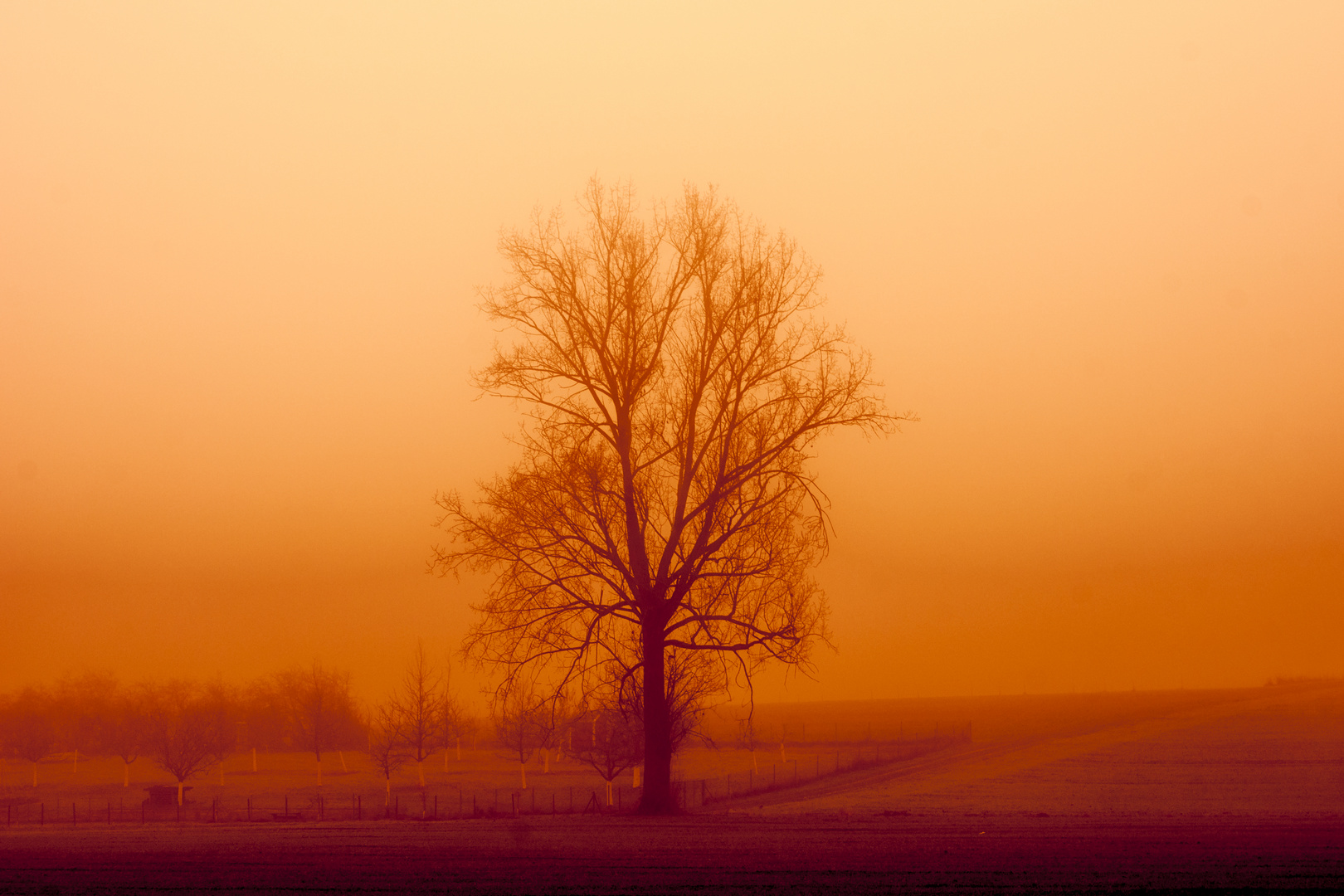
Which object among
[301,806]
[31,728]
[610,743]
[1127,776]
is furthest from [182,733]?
[1127,776]

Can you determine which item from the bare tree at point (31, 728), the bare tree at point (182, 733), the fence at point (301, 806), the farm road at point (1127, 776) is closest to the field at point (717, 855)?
the farm road at point (1127, 776)

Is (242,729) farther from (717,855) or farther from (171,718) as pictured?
(717,855)

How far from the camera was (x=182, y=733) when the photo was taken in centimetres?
8150

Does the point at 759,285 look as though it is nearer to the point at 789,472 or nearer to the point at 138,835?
the point at 789,472

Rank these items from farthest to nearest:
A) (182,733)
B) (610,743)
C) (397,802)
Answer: (182,733) → (397,802) → (610,743)

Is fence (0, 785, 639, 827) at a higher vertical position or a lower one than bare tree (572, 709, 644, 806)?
lower

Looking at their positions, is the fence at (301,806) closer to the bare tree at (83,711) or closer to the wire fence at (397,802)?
the wire fence at (397,802)

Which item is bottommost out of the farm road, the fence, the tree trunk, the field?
the fence

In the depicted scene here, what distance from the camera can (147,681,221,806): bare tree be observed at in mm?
73188

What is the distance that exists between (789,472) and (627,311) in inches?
173

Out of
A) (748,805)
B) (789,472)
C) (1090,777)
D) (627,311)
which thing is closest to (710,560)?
(789,472)

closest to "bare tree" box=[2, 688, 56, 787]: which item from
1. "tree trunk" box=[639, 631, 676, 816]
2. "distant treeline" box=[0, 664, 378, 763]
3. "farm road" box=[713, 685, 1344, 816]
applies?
"distant treeline" box=[0, 664, 378, 763]

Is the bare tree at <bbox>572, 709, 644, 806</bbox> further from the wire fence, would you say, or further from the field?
the field

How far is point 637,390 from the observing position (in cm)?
2198
